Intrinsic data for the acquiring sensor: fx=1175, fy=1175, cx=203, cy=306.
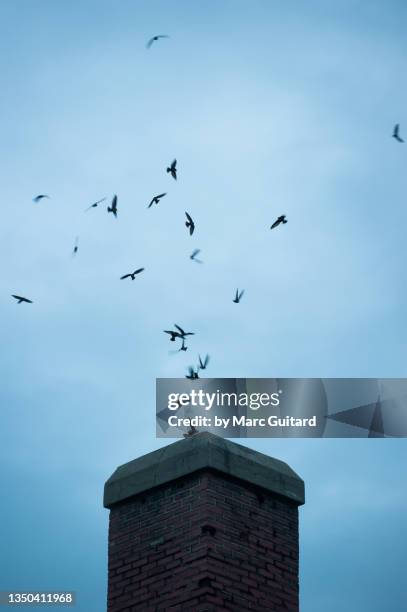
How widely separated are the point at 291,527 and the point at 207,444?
1272mm

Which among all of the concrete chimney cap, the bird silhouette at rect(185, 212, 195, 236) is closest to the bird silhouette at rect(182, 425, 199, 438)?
the concrete chimney cap

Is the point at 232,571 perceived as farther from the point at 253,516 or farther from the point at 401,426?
the point at 401,426

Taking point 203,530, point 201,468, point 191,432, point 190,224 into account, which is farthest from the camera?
point 190,224

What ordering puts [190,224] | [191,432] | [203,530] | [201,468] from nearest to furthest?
[203,530]
[201,468]
[191,432]
[190,224]

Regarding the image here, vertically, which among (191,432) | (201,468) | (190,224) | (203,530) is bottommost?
(203,530)

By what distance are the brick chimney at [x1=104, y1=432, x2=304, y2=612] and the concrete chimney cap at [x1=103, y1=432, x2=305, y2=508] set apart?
1 centimetres

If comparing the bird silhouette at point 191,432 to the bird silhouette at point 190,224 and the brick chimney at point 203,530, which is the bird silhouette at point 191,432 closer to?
the brick chimney at point 203,530

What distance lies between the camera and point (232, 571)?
35.2ft

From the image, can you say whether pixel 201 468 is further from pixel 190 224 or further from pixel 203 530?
pixel 190 224

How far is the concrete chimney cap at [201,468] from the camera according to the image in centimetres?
1112

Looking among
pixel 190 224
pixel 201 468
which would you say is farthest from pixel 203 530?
pixel 190 224

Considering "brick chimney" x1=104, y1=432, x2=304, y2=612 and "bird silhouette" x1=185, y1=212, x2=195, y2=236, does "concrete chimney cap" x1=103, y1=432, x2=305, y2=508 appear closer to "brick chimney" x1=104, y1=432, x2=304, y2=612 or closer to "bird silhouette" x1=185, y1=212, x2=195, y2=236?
"brick chimney" x1=104, y1=432, x2=304, y2=612

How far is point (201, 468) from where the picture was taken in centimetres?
1101

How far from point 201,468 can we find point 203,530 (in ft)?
1.95
